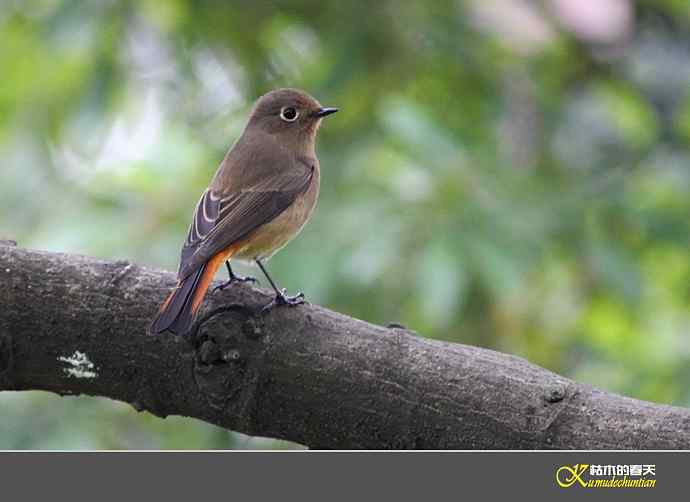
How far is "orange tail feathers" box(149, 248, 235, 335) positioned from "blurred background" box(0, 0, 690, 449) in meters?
1.68

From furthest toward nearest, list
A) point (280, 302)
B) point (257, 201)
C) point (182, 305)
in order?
1. point (257, 201)
2. point (280, 302)
3. point (182, 305)

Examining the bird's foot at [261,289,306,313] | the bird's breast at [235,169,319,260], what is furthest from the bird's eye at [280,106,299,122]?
the bird's foot at [261,289,306,313]

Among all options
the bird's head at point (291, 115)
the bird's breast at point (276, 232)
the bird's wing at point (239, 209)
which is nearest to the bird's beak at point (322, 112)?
the bird's head at point (291, 115)

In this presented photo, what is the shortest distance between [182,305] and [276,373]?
1.01 feet

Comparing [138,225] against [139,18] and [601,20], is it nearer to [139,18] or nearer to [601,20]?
[139,18]

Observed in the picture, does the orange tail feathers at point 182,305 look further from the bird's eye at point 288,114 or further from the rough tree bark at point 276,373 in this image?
the bird's eye at point 288,114

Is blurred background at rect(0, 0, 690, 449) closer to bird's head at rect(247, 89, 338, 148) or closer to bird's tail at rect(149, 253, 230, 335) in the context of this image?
bird's head at rect(247, 89, 338, 148)

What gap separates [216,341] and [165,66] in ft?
12.0
